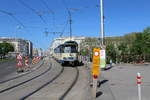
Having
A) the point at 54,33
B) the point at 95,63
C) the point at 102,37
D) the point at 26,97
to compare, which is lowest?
the point at 26,97

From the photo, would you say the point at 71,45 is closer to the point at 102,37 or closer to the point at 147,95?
the point at 102,37

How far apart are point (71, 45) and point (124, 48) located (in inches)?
892

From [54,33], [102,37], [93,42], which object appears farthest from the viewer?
[93,42]

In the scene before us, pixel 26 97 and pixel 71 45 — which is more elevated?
pixel 71 45

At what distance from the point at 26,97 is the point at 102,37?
13.7 meters

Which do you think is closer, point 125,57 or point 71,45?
point 71,45

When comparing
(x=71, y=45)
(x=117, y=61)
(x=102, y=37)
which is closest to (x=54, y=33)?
(x=117, y=61)

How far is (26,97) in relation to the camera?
915 centimetres

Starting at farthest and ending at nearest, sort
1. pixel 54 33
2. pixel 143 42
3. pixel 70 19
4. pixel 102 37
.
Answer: pixel 143 42 < pixel 54 33 < pixel 70 19 < pixel 102 37

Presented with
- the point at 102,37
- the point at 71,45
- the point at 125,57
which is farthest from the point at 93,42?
the point at 102,37

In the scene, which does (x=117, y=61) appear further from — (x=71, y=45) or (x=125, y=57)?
(x=71, y=45)

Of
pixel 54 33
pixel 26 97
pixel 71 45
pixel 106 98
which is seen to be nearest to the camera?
pixel 106 98

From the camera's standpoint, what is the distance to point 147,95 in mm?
8945

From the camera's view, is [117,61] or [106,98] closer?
[106,98]
